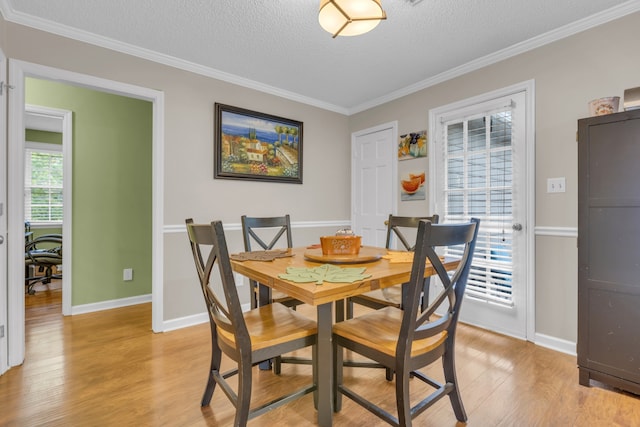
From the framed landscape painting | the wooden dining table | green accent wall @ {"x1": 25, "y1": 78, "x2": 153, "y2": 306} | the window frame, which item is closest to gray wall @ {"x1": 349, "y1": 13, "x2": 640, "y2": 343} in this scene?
the wooden dining table

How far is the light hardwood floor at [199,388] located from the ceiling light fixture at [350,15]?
206cm

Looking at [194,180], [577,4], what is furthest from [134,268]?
[577,4]

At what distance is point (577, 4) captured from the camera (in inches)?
Result: 79.8

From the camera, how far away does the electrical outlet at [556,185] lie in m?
2.31

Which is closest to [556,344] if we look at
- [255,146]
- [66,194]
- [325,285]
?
[325,285]

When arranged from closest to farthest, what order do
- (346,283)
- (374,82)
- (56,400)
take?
(346,283)
(56,400)
(374,82)

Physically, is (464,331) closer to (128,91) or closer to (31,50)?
(128,91)

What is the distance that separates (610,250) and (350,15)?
195 centimetres

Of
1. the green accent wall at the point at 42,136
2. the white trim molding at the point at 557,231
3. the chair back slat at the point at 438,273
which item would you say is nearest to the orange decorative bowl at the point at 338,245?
the chair back slat at the point at 438,273

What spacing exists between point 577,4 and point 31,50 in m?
3.76

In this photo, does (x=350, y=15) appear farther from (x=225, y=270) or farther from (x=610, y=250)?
(x=610, y=250)

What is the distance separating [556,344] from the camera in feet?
7.64

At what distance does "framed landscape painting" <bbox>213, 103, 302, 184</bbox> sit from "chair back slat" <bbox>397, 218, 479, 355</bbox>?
2.42 m

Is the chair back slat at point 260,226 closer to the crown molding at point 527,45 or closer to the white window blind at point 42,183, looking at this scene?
the crown molding at point 527,45
